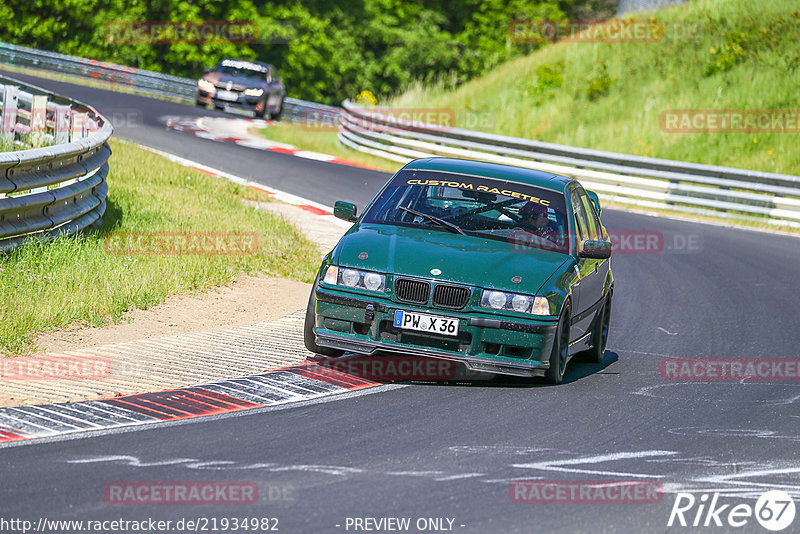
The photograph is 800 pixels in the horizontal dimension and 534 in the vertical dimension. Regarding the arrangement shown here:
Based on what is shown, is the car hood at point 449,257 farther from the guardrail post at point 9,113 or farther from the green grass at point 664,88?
Answer: the green grass at point 664,88

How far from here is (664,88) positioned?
31.7 meters

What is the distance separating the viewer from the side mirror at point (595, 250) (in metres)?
8.83

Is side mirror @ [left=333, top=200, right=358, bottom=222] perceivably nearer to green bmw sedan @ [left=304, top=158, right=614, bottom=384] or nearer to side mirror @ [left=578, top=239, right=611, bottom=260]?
green bmw sedan @ [left=304, top=158, right=614, bottom=384]

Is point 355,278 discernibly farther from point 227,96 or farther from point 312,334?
point 227,96

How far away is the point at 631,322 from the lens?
1180 centimetres

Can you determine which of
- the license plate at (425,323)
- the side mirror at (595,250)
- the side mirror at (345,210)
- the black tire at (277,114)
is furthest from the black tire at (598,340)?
the black tire at (277,114)

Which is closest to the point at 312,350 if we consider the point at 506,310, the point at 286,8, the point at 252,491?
the point at 506,310

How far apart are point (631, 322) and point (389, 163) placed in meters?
15.5

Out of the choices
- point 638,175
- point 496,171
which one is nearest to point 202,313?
point 496,171

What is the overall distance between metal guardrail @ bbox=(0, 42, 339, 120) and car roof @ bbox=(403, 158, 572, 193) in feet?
104

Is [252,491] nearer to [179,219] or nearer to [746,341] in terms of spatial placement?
[746,341]

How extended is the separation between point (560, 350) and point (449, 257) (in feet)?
3.37

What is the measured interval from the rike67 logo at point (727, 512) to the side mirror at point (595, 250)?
3136mm

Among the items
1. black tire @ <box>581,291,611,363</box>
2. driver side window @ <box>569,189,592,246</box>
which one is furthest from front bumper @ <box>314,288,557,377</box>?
black tire @ <box>581,291,611,363</box>
